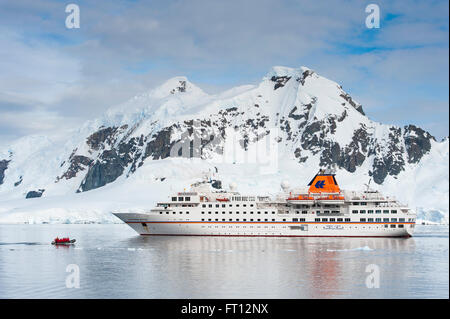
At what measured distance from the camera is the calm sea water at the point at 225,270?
26969mm

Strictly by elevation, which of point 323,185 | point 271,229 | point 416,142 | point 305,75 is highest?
point 305,75

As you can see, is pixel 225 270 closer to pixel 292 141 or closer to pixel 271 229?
pixel 271 229

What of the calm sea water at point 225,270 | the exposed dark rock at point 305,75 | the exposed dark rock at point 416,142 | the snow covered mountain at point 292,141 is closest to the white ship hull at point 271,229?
Result: the calm sea water at point 225,270

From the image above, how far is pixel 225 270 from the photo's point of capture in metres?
33.5

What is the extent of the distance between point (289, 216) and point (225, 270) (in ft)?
91.9

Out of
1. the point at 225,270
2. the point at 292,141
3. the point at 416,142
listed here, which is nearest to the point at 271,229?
the point at 225,270

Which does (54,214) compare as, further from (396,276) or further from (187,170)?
(396,276)

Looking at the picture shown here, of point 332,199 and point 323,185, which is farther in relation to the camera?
point 323,185

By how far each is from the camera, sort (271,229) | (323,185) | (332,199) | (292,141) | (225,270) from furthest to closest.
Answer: (292,141), (323,185), (271,229), (332,199), (225,270)

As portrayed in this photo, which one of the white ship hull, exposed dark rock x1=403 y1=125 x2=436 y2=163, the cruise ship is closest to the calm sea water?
the white ship hull
